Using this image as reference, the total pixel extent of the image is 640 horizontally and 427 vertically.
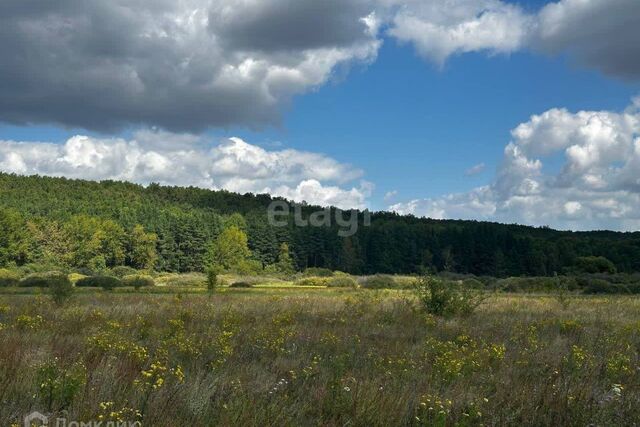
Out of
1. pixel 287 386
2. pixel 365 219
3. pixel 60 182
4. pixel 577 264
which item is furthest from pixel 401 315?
pixel 60 182

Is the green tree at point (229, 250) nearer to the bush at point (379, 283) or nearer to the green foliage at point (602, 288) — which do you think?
the bush at point (379, 283)

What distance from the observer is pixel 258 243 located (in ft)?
447

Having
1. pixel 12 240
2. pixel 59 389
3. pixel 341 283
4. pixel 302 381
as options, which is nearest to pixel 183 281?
pixel 341 283

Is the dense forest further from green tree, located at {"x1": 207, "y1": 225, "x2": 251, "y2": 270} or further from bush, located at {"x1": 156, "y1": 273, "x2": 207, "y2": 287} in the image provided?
bush, located at {"x1": 156, "y1": 273, "x2": 207, "y2": 287}

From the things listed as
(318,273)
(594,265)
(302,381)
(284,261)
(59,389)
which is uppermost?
(59,389)

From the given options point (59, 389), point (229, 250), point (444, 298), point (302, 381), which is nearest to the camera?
point (59, 389)

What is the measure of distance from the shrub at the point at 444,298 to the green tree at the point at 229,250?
328ft

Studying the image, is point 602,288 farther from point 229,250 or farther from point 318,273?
point 229,250

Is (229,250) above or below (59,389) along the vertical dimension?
below

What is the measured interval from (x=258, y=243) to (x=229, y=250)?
52.3 ft

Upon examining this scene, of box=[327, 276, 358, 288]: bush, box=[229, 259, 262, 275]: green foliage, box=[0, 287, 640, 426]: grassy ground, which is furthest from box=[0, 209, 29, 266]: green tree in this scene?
box=[0, 287, 640, 426]: grassy ground

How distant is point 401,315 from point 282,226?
125 metres

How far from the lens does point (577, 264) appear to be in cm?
8644

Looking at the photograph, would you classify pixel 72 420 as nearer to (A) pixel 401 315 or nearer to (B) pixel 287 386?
(B) pixel 287 386
